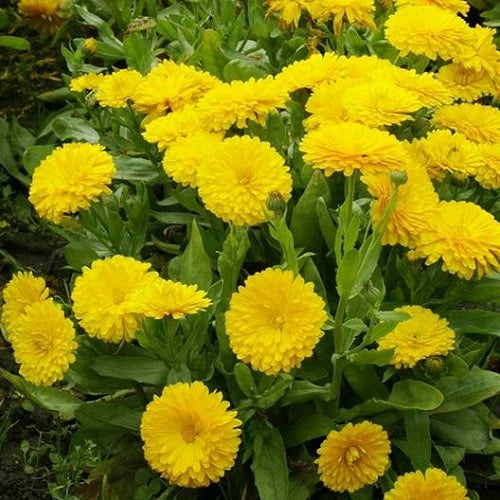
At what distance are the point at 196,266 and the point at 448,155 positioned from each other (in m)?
0.52

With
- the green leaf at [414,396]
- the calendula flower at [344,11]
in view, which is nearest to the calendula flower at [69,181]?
the green leaf at [414,396]

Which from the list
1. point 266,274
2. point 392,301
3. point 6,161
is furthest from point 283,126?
point 6,161

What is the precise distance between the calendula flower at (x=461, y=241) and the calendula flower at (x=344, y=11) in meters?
0.77

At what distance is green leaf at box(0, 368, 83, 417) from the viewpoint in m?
1.92

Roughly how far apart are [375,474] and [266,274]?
41 centimetres

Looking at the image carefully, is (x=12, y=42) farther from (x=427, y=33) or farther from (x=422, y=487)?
(x=422, y=487)

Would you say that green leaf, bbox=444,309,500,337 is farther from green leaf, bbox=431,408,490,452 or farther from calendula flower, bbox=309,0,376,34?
calendula flower, bbox=309,0,376,34

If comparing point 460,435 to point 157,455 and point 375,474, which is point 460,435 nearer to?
point 375,474

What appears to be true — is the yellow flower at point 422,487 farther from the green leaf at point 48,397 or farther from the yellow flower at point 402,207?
the green leaf at point 48,397

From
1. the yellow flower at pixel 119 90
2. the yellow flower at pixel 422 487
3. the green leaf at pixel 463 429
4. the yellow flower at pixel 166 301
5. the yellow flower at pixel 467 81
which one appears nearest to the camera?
the yellow flower at pixel 166 301

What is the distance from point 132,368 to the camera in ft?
5.92

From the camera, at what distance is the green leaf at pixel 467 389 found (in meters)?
1.84

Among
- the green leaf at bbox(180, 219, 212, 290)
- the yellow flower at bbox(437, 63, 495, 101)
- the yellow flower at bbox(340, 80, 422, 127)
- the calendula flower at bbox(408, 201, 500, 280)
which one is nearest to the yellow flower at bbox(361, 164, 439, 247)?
the calendula flower at bbox(408, 201, 500, 280)

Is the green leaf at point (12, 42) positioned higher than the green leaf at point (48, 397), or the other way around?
the green leaf at point (48, 397)
